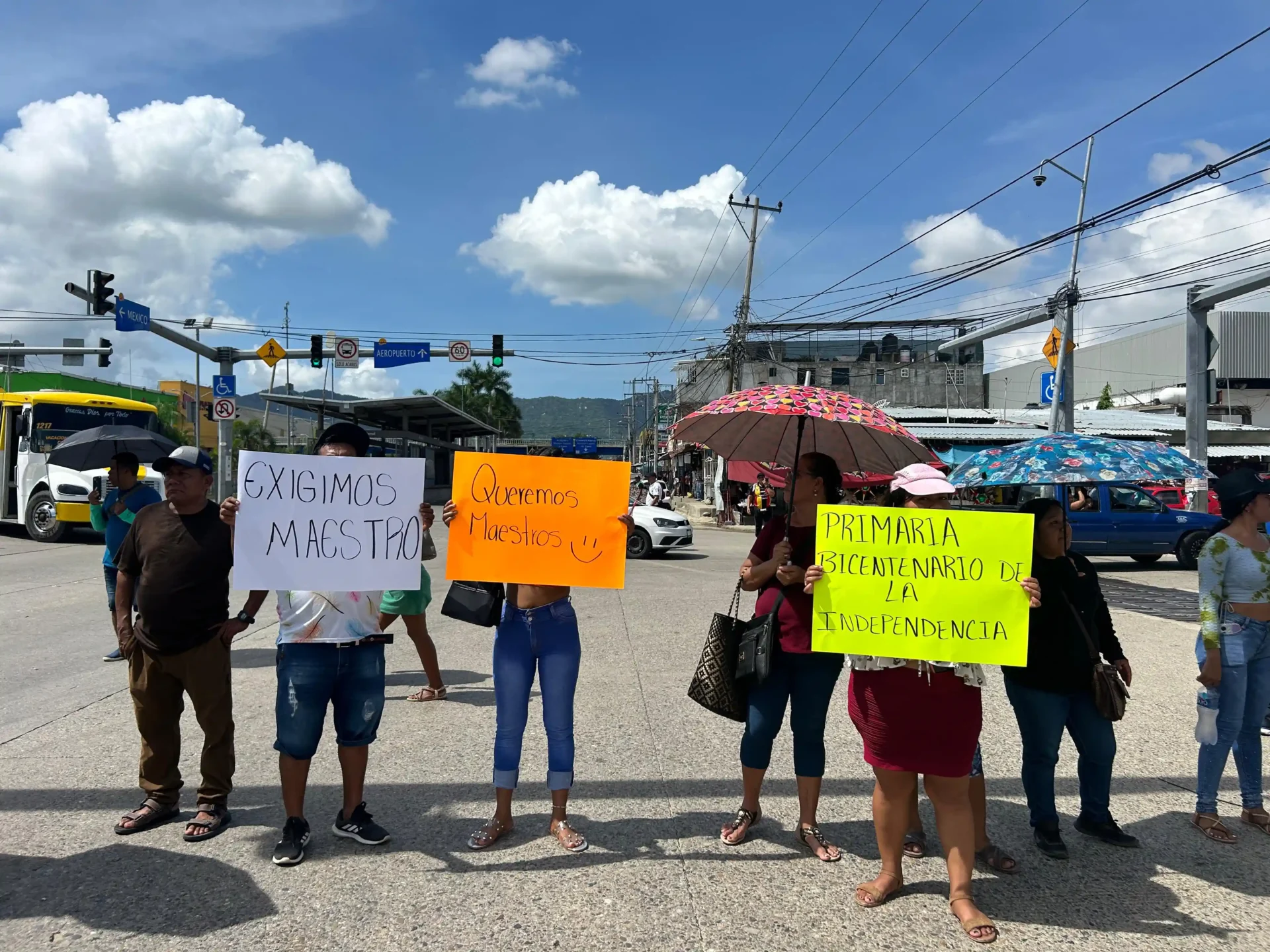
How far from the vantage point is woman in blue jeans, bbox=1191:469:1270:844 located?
400 cm

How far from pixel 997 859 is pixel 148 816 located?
381cm

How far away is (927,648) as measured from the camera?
10.9ft

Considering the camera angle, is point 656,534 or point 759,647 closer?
point 759,647

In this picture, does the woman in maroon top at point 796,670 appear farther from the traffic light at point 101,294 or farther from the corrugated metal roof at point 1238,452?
the corrugated metal roof at point 1238,452

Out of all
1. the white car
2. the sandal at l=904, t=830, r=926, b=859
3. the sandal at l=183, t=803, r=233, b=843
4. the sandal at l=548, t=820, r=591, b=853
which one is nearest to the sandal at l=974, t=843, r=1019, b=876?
the sandal at l=904, t=830, r=926, b=859

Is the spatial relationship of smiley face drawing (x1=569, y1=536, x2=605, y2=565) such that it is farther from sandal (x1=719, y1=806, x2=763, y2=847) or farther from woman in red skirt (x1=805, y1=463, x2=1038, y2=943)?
sandal (x1=719, y1=806, x2=763, y2=847)

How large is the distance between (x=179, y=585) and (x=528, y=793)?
6.59ft

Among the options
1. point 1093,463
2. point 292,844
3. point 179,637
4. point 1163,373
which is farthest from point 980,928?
point 1163,373

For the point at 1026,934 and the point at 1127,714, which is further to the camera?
the point at 1127,714

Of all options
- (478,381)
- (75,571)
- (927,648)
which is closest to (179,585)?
(927,648)

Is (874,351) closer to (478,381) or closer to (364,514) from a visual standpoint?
(478,381)

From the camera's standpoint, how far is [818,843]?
148 inches

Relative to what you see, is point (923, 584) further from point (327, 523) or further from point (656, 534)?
point (656, 534)

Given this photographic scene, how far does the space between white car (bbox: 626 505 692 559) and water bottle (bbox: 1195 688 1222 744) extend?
45.5 ft
